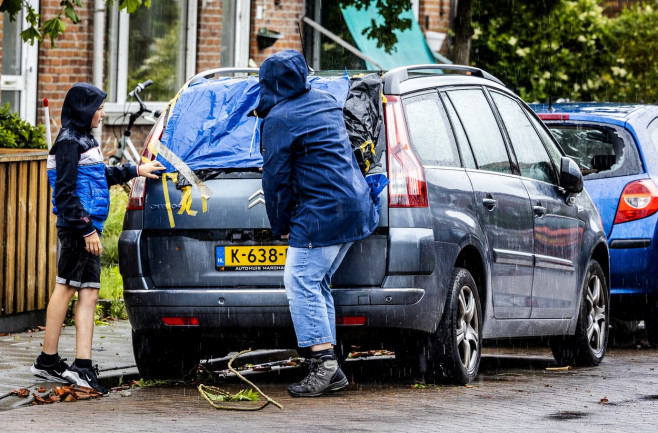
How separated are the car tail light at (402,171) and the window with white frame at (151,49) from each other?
9023 mm

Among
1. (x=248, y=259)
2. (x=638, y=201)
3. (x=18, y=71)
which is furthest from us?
(x=18, y=71)

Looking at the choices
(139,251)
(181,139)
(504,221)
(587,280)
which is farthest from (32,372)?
(587,280)

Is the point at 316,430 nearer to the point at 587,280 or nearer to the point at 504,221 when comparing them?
the point at 504,221

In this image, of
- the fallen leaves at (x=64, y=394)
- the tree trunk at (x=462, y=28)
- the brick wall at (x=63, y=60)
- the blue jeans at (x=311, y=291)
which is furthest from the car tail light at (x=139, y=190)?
the tree trunk at (x=462, y=28)

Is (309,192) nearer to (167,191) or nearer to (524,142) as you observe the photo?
(167,191)

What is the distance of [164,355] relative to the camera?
25.8 feet

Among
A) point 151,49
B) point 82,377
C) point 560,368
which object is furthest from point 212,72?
point 151,49

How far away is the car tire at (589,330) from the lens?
30.1 ft

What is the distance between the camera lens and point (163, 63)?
17172mm

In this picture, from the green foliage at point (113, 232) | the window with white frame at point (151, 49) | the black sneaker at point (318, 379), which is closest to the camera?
the black sneaker at point (318, 379)

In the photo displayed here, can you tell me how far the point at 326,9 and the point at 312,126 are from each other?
13436mm

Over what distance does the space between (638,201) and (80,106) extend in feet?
14.2

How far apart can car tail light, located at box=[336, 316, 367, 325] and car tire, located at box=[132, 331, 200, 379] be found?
0.94 metres

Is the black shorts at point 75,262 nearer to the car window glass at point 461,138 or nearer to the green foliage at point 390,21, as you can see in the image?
the car window glass at point 461,138
